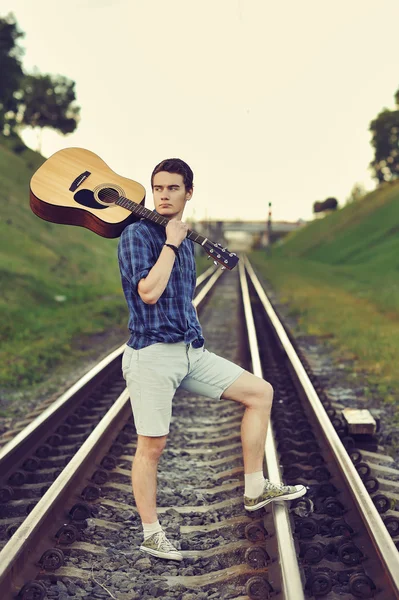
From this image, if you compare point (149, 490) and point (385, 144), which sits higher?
point (385, 144)

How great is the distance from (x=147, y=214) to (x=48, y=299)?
12.5 meters

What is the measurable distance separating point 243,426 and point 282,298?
47.8ft

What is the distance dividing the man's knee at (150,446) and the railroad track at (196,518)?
0.61 metres

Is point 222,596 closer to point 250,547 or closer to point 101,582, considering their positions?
point 250,547

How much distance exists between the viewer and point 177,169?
3410 mm

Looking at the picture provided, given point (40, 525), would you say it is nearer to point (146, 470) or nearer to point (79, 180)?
point (146, 470)

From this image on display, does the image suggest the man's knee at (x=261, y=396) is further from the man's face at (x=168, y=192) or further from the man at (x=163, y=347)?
the man's face at (x=168, y=192)

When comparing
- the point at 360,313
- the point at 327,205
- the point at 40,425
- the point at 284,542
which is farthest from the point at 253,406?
the point at 327,205

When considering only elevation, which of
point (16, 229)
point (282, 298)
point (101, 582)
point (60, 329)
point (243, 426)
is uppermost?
point (16, 229)

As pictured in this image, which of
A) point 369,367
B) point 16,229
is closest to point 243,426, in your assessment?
point 369,367

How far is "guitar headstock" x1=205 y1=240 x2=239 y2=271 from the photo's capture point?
3459mm

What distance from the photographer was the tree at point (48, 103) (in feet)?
196

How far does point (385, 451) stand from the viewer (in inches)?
221

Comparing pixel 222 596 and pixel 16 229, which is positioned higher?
pixel 16 229
